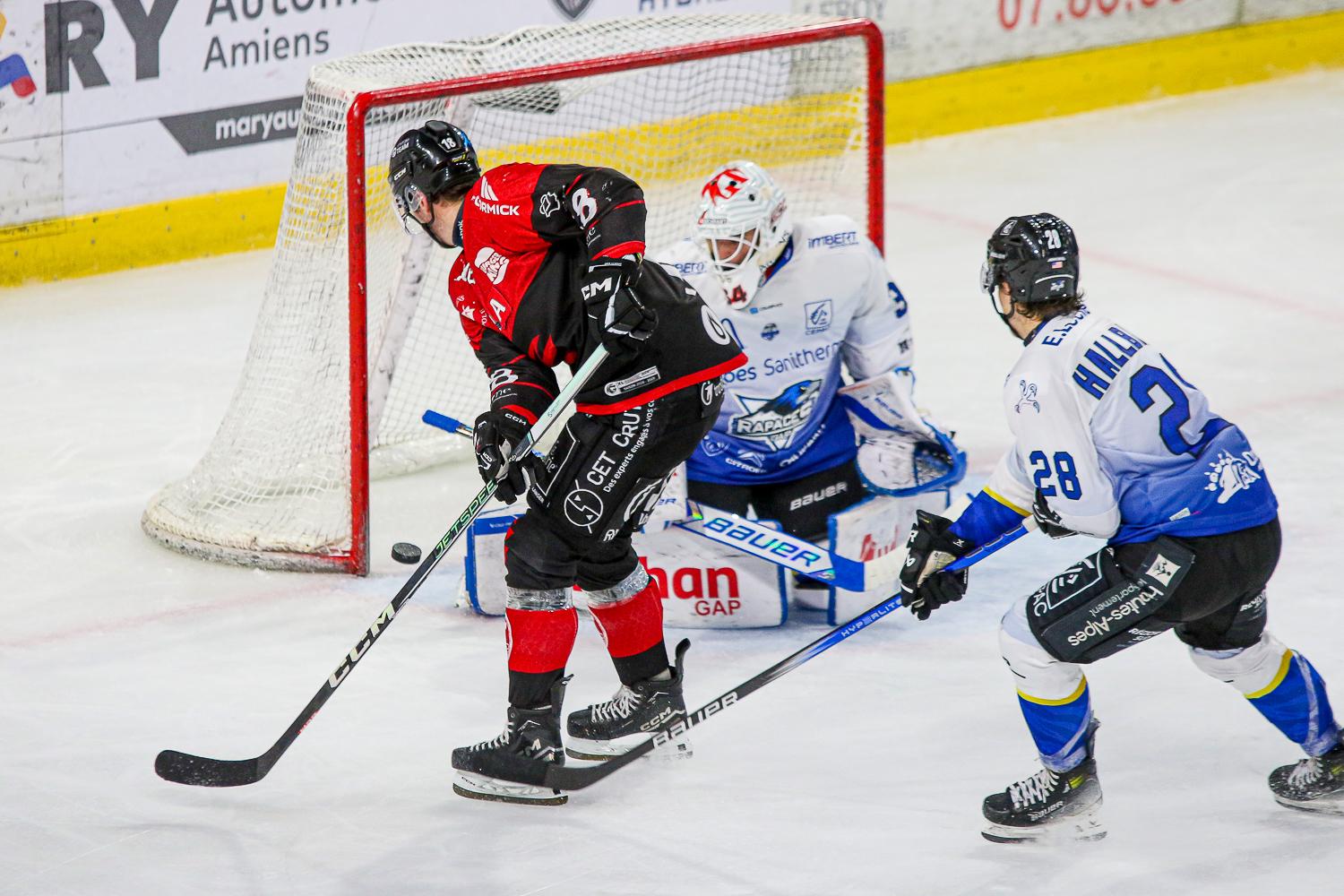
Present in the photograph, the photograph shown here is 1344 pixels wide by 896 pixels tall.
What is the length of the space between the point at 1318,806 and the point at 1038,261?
1085mm

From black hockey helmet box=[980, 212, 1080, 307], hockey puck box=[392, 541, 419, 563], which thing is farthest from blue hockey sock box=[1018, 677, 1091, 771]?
hockey puck box=[392, 541, 419, 563]

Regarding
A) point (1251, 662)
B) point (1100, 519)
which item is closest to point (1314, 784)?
point (1251, 662)

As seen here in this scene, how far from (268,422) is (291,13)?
2.53 metres

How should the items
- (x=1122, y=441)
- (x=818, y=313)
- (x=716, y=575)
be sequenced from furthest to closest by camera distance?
(x=818, y=313) → (x=716, y=575) → (x=1122, y=441)

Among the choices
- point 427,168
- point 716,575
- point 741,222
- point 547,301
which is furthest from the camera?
point 716,575

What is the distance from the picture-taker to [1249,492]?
3.03 m

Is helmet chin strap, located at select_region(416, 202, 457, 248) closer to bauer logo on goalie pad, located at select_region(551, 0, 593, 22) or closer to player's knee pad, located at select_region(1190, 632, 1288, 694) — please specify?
player's knee pad, located at select_region(1190, 632, 1288, 694)

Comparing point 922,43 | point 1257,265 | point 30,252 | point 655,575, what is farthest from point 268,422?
point 922,43

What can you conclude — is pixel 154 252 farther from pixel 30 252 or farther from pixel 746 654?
pixel 746 654

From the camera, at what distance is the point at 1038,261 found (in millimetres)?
3057

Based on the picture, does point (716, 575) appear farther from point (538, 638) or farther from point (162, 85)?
point (162, 85)

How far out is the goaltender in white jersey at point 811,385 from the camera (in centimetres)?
431

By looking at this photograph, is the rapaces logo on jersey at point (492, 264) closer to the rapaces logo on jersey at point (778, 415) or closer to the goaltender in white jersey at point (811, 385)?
the goaltender in white jersey at point (811, 385)

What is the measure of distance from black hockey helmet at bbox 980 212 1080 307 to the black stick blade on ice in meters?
1.60
